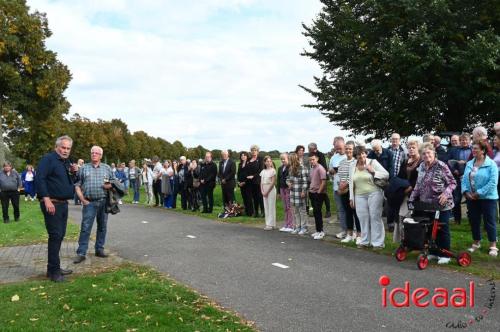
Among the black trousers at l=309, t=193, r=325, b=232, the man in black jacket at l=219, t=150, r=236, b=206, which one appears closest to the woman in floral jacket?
the black trousers at l=309, t=193, r=325, b=232

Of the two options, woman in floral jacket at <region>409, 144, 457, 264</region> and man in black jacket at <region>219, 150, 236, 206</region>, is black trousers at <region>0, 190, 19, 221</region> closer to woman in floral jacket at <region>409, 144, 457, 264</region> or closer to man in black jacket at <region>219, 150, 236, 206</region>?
man in black jacket at <region>219, 150, 236, 206</region>

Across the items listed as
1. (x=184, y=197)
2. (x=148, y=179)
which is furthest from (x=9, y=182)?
(x=148, y=179)

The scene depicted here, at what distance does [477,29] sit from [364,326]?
15.4m

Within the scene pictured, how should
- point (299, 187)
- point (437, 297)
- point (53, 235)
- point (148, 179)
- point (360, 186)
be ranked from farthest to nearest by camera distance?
1. point (148, 179)
2. point (299, 187)
3. point (360, 186)
4. point (53, 235)
5. point (437, 297)

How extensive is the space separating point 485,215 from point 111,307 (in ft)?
20.9

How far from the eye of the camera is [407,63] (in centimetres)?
1605

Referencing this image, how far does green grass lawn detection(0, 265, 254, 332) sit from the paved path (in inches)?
17.0

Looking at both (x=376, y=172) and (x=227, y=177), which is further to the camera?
(x=227, y=177)

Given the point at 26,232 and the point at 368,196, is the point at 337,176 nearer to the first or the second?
the point at 368,196

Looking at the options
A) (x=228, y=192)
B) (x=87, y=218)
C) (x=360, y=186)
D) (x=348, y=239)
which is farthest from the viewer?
(x=228, y=192)

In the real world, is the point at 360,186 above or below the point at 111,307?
above

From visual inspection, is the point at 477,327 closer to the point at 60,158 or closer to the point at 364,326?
the point at 364,326

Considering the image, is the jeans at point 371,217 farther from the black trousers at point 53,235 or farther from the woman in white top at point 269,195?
the black trousers at point 53,235

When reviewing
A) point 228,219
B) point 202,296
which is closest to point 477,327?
point 202,296
